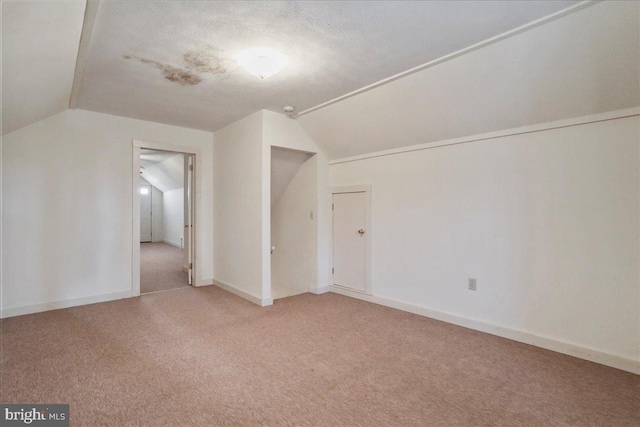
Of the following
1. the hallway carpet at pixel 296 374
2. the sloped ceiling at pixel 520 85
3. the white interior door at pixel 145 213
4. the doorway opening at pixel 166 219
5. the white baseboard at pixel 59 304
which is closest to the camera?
the hallway carpet at pixel 296 374

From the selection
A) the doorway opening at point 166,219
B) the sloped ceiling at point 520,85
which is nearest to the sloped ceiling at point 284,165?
the sloped ceiling at point 520,85

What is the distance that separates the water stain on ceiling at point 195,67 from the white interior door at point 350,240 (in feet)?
7.31

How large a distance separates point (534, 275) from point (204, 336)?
9.91 feet

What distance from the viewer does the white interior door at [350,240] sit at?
416 centimetres

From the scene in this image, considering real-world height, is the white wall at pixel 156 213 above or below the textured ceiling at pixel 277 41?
below

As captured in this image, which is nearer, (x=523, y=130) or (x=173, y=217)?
(x=523, y=130)

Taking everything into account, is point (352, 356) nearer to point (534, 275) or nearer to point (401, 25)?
point (534, 275)

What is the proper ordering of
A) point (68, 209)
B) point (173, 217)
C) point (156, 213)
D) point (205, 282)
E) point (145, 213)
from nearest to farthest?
1. point (68, 209)
2. point (205, 282)
3. point (173, 217)
4. point (145, 213)
5. point (156, 213)

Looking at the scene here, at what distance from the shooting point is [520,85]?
250 centimetres

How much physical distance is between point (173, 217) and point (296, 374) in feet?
30.5

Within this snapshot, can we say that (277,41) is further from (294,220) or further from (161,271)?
(161,271)

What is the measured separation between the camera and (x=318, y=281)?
450cm

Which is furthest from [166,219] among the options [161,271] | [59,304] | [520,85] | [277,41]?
[520,85]

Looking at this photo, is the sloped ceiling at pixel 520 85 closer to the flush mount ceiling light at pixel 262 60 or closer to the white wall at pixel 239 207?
the flush mount ceiling light at pixel 262 60
